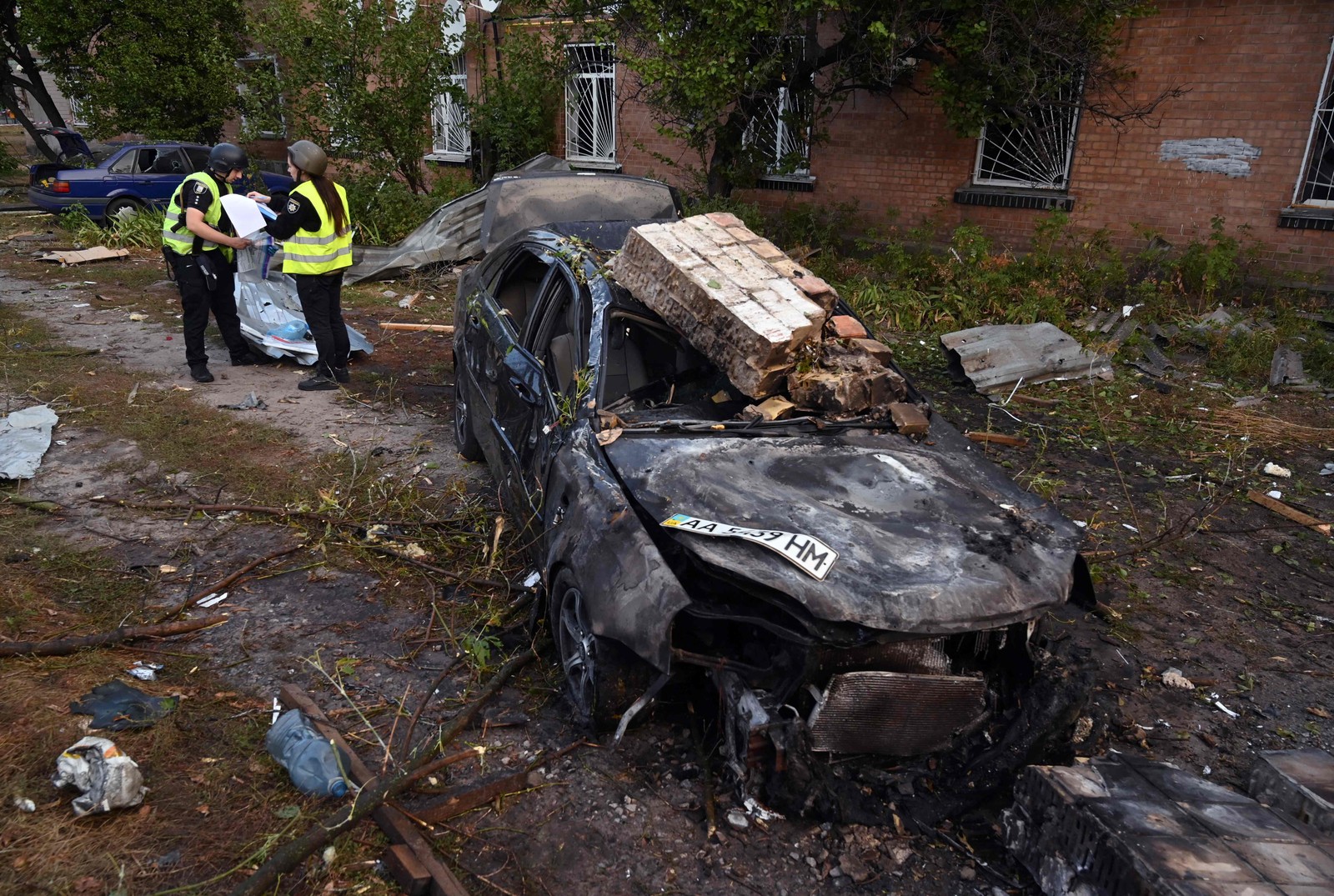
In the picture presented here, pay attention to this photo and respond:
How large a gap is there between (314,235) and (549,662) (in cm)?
418

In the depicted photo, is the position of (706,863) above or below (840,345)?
below

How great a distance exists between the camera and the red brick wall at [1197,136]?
8258 mm

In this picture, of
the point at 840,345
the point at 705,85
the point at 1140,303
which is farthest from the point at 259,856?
the point at 1140,303

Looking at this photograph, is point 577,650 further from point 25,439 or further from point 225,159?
point 225,159

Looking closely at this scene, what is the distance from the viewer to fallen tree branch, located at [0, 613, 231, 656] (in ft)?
11.4

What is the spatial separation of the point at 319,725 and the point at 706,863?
143cm

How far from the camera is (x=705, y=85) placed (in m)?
8.99

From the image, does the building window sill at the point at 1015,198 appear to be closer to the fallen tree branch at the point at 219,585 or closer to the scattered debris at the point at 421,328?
the scattered debris at the point at 421,328

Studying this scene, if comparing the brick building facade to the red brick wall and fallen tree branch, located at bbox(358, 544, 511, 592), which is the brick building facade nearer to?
the red brick wall

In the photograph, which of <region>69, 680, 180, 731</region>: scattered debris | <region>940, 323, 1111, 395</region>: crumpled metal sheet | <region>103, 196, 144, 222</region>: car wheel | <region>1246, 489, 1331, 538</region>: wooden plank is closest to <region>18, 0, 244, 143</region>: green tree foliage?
<region>103, 196, 144, 222</region>: car wheel

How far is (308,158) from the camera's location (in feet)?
20.5

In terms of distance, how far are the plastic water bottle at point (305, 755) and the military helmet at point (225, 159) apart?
5154 mm

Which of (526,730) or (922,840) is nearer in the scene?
(922,840)

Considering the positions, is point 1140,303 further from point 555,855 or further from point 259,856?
point 259,856
